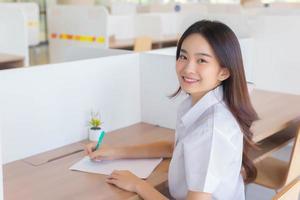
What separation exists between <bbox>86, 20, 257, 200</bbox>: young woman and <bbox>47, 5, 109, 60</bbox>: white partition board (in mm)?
3080

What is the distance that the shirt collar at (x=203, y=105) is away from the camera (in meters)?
1.28

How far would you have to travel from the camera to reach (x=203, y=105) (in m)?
1.28

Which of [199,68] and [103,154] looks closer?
[199,68]

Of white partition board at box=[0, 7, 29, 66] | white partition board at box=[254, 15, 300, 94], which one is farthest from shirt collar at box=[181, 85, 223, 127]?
white partition board at box=[0, 7, 29, 66]

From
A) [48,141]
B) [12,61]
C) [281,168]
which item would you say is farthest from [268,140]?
[12,61]

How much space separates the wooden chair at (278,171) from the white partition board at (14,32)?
2473mm

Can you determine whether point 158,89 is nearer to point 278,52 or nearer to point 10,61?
point 278,52

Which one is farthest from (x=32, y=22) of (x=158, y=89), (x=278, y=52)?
(x=158, y=89)

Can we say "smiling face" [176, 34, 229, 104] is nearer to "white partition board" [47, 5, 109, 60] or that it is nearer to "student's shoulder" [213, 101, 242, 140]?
"student's shoulder" [213, 101, 242, 140]

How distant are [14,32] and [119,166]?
275 cm

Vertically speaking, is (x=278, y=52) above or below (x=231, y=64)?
below

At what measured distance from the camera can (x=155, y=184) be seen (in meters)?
1.40

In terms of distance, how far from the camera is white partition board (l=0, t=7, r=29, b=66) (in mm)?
3844

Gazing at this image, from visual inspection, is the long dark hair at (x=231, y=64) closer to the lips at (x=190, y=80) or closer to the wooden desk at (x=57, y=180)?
the lips at (x=190, y=80)
